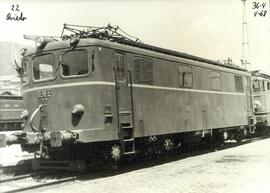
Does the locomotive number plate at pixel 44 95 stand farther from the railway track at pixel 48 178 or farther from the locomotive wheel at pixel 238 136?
the locomotive wheel at pixel 238 136

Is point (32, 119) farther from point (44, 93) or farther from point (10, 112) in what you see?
point (10, 112)

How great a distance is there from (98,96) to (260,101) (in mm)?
14368

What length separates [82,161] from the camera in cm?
1078

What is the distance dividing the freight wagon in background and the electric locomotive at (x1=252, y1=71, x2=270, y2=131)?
1259 cm

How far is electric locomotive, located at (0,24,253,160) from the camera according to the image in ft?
34.3

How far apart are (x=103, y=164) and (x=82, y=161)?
1.01 m

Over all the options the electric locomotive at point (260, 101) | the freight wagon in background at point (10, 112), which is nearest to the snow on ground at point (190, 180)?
the electric locomotive at point (260, 101)

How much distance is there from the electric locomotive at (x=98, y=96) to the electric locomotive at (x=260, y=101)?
9.86 m

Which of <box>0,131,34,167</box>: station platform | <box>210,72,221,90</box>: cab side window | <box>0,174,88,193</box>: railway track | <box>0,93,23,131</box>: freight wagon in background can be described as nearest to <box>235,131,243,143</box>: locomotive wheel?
<box>210,72,221,90</box>: cab side window

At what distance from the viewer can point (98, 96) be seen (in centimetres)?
1047

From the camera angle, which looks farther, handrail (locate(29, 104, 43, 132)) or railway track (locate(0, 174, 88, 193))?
handrail (locate(29, 104, 43, 132))

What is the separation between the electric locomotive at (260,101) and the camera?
2261 centimetres

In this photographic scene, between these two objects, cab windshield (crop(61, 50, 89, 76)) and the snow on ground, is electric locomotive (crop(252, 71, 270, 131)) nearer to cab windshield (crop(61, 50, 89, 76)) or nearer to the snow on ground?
the snow on ground

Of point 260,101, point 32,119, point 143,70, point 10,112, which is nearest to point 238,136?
point 260,101
